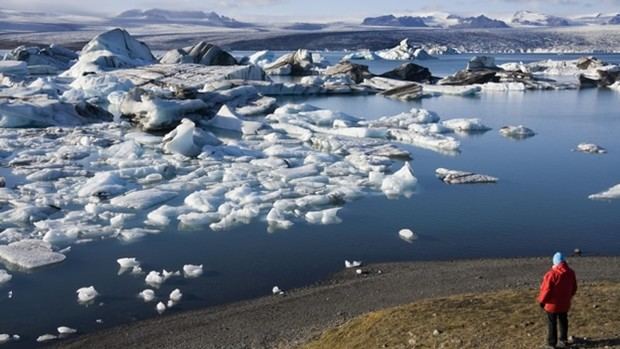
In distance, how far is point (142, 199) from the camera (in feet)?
40.6

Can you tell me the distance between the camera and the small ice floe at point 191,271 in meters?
8.89

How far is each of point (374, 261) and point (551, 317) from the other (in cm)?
449

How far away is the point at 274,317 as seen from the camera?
24.7ft

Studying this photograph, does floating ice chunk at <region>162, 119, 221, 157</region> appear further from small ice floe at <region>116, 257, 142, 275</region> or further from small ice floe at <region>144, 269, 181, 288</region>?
small ice floe at <region>144, 269, 181, 288</region>

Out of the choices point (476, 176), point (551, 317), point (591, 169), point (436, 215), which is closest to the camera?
point (551, 317)

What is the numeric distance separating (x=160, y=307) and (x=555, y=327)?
14.8 feet

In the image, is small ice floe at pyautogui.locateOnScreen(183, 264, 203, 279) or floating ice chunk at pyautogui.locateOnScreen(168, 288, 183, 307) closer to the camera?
floating ice chunk at pyautogui.locateOnScreen(168, 288, 183, 307)

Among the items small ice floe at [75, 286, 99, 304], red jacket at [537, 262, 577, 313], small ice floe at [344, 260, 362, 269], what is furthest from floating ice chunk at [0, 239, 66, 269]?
red jacket at [537, 262, 577, 313]

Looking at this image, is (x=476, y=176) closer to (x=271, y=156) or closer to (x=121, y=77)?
(x=271, y=156)

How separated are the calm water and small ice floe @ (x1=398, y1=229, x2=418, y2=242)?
4.0 inches

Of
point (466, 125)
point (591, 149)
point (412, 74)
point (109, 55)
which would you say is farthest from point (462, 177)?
point (109, 55)

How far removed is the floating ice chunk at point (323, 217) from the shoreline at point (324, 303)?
2.13 meters

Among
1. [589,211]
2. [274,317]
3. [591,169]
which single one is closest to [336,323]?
[274,317]

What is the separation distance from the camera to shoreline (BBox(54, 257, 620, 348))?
7082mm
